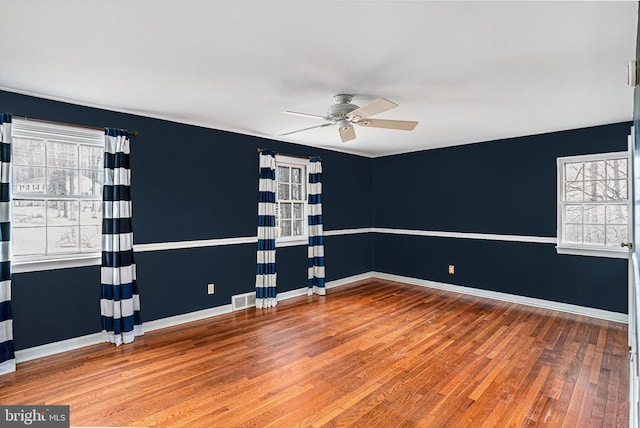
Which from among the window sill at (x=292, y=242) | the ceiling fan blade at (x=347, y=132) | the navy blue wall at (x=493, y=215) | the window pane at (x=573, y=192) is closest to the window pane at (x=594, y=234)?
the navy blue wall at (x=493, y=215)

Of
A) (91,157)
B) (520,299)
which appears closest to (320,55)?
(91,157)

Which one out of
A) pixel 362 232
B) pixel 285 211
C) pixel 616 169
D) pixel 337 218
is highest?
pixel 616 169

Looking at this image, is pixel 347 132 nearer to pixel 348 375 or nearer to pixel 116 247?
pixel 348 375

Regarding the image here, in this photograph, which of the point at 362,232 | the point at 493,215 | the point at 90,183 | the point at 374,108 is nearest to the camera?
the point at 374,108

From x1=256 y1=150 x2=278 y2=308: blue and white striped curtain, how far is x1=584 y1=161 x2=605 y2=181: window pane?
411 cm

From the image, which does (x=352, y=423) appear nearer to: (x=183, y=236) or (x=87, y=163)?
(x=183, y=236)

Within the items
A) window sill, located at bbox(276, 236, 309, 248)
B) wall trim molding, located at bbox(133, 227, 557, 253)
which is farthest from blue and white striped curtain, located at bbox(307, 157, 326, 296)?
wall trim molding, located at bbox(133, 227, 557, 253)

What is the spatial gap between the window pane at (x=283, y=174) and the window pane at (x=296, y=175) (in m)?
0.11

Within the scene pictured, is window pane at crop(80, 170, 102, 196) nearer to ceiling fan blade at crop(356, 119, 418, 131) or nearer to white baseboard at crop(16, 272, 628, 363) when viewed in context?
white baseboard at crop(16, 272, 628, 363)

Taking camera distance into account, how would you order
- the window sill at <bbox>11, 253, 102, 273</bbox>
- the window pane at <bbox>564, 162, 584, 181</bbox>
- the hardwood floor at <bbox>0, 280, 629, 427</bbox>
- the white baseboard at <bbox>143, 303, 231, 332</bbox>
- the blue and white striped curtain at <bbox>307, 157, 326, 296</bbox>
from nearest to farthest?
1. the hardwood floor at <bbox>0, 280, 629, 427</bbox>
2. the window sill at <bbox>11, 253, 102, 273</bbox>
3. the white baseboard at <bbox>143, 303, 231, 332</bbox>
4. the window pane at <bbox>564, 162, 584, 181</bbox>
5. the blue and white striped curtain at <bbox>307, 157, 326, 296</bbox>

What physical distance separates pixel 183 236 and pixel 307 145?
242cm

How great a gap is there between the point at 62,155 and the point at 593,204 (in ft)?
19.8

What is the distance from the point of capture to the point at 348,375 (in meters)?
2.79

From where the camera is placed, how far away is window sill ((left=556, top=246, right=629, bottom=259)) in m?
4.01
